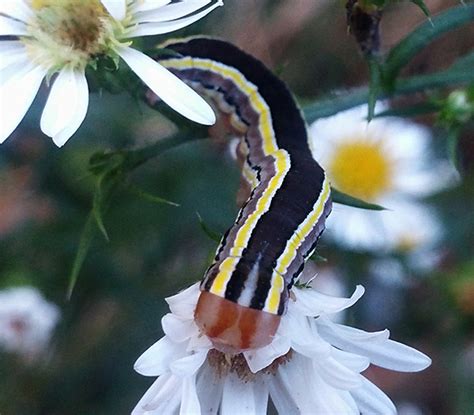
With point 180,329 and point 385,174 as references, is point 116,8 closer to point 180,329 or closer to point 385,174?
point 180,329

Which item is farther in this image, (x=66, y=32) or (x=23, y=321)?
(x=23, y=321)

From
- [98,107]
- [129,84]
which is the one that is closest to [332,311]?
[129,84]

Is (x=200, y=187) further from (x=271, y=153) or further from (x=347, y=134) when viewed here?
(x=271, y=153)

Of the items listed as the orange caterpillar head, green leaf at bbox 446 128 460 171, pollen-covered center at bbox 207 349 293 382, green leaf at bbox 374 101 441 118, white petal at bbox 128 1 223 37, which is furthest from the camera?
green leaf at bbox 374 101 441 118

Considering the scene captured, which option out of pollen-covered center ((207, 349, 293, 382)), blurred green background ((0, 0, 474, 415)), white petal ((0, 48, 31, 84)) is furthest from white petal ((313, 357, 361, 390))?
blurred green background ((0, 0, 474, 415))

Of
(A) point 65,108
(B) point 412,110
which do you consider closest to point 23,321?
(A) point 65,108

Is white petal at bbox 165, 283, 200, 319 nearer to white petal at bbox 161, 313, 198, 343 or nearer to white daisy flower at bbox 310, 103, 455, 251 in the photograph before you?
white petal at bbox 161, 313, 198, 343
